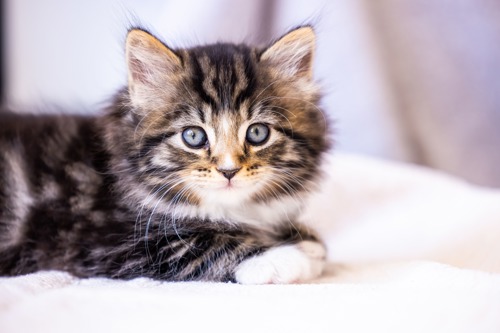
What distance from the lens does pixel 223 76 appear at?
182cm

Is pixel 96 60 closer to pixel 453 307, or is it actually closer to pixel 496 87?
pixel 496 87

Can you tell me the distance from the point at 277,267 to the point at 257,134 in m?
0.44

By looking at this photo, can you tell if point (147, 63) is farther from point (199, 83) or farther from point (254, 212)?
point (254, 212)

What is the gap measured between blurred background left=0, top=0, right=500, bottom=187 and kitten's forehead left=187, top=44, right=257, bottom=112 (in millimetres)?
984

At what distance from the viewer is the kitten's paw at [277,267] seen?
1705 mm

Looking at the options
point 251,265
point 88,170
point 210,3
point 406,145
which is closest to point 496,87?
point 406,145

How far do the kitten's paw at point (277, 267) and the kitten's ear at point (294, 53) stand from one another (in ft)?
2.07

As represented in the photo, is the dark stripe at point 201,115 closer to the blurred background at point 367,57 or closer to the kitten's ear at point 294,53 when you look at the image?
the kitten's ear at point 294,53

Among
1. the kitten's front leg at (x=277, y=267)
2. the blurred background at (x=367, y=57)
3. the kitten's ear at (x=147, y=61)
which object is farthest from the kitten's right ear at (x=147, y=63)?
the blurred background at (x=367, y=57)

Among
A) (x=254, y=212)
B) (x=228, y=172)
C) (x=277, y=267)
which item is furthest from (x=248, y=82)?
(x=277, y=267)

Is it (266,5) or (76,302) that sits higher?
(266,5)

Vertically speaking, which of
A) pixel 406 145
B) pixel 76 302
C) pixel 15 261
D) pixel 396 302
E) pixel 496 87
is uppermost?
pixel 496 87

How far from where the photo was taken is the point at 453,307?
1.37 metres

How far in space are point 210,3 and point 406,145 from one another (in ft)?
5.06
